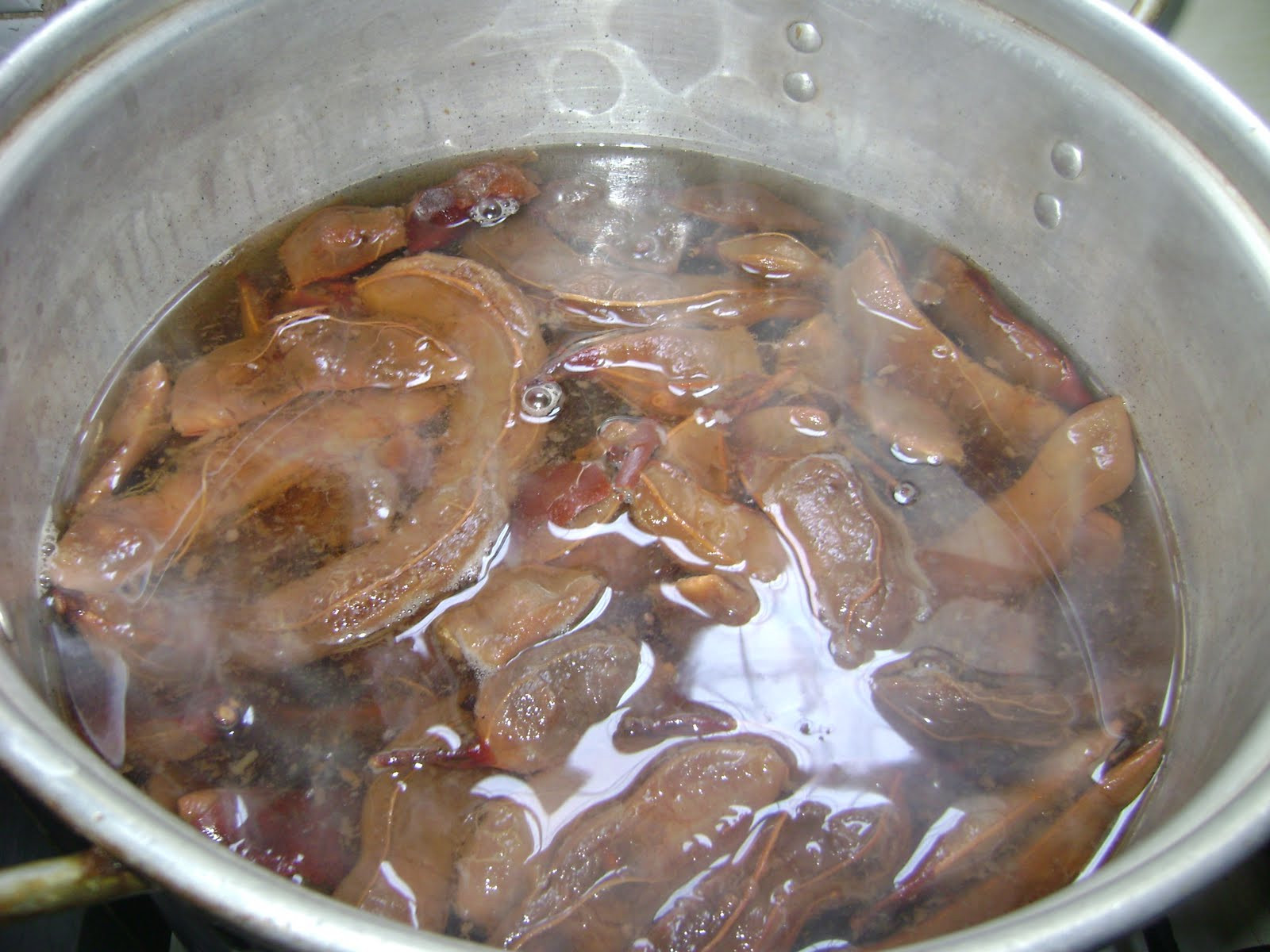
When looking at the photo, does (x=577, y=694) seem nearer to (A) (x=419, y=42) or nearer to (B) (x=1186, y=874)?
(B) (x=1186, y=874)

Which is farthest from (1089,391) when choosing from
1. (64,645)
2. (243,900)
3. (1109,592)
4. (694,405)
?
(64,645)

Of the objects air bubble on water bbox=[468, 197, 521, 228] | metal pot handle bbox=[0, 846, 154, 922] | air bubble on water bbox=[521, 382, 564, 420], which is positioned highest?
air bubble on water bbox=[468, 197, 521, 228]

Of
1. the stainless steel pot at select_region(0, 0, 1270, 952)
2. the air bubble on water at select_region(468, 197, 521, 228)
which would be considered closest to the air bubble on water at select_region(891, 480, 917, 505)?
the stainless steel pot at select_region(0, 0, 1270, 952)

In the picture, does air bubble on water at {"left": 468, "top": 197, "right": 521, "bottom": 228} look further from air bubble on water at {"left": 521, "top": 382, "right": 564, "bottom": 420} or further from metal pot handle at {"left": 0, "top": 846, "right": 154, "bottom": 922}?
metal pot handle at {"left": 0, "top": 846, "right": 154, "bottom": 922}

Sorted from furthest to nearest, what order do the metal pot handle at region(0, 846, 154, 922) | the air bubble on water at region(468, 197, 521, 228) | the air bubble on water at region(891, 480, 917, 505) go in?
the air bubble on water at region(468, 197, 521, 228), the air bubble on water at region(891, 480, 917, 505), the metal pot handle at region(0, 846, 154, 922)

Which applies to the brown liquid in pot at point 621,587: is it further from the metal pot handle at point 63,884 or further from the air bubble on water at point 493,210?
the metal pot handle at point 63,884

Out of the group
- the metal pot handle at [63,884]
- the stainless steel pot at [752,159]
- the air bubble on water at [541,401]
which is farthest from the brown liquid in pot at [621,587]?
the metal pot handle at [63,884]
